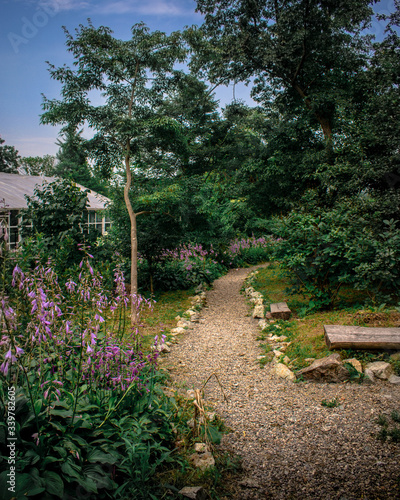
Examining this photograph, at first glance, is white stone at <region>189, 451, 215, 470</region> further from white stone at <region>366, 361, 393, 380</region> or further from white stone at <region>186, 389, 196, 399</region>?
white stone at <region>366, 361, 393, 380</region>

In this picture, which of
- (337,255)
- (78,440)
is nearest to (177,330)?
(337,255)

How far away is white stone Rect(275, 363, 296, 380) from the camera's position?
4.16m

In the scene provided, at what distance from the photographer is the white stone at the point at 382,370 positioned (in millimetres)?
3799

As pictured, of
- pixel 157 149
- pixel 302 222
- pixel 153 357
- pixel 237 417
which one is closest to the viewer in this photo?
pixel 153 357

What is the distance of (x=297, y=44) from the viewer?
30.5 ft

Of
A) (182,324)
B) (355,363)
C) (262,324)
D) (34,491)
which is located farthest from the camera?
(182,324)

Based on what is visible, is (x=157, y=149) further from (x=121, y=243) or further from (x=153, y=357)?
(x=153, y=357)

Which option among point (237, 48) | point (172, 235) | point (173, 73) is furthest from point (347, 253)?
point (237, 48)

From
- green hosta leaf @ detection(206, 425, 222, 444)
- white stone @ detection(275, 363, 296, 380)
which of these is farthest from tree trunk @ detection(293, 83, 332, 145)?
green hosta leaf @ detection(206, 425, 222, 444)

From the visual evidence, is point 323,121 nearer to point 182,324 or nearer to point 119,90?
point 119,90

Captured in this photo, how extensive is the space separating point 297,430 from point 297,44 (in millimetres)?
9954

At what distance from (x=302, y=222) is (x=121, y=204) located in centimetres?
480

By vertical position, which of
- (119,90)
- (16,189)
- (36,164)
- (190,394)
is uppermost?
(36,164)

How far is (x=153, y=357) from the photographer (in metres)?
2.97
